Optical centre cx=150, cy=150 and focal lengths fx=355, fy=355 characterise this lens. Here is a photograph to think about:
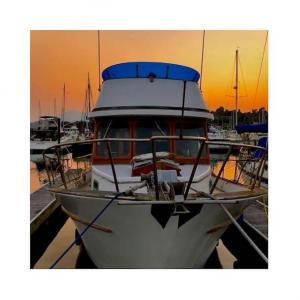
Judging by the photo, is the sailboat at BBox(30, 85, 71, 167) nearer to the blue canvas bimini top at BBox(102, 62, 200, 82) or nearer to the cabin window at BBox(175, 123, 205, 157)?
the blue canvas bimini top at BBox(102, 62, 200, 82)

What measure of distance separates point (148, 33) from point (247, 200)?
2.52 m

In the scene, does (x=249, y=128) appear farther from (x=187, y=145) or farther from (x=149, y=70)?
(x=149, y=70)

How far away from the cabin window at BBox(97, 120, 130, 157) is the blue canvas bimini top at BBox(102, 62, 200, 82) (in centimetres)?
69

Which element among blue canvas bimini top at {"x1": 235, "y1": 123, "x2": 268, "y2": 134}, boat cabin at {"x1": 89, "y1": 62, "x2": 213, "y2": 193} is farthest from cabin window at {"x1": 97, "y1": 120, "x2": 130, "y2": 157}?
blue canvas bimini top at {"x1": 235, "y1": 123, "x2": 268, "y2": 134}

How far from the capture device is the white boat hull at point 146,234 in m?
3.37

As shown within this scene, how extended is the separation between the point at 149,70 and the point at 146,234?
7.98 feet

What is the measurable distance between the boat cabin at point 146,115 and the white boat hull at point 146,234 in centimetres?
85

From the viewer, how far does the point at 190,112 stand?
4875mm

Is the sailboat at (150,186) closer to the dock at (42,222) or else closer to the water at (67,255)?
the water at (67,255)

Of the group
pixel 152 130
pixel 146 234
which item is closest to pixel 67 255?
pixel 152 130

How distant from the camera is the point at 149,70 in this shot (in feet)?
16.2

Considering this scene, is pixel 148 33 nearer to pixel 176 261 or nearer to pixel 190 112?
pixel 190 112

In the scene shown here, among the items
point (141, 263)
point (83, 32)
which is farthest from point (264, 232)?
point (83, 32)

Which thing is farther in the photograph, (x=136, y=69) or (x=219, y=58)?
(x=219, y=58)
